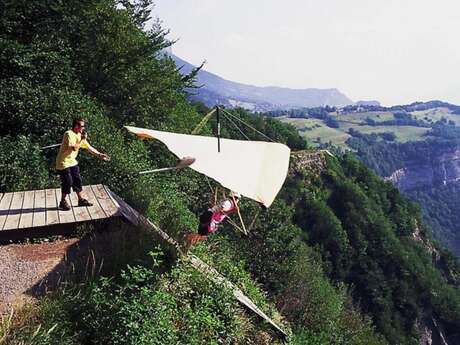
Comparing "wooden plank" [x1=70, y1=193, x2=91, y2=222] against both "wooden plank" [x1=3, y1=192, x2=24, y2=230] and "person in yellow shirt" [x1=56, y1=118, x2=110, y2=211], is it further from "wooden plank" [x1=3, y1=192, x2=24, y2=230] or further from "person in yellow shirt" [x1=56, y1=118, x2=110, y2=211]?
"wooden plank" [x1=3, y1=192, x2=24, y2=230]

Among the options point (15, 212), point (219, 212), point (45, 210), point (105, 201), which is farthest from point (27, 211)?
point (219, 212)

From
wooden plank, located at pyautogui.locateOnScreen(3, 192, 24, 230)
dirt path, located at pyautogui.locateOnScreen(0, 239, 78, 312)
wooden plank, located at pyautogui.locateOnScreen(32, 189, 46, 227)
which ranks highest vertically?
wooden plank, located at pyautogui.locateOnScreen(32, 189, 46, 227)

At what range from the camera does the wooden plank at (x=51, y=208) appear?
35.8 ft

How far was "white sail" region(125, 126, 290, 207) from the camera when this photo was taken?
420 inches

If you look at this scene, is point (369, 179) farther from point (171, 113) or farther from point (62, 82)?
point (62, 82)

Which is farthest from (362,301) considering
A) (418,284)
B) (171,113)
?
(171,113)

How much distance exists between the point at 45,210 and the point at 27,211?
0.43m

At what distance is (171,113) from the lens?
105ft

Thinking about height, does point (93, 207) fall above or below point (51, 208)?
above

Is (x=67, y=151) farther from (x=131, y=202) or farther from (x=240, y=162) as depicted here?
(x=131, y=202)

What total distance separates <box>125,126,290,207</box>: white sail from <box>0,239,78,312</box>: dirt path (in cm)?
374

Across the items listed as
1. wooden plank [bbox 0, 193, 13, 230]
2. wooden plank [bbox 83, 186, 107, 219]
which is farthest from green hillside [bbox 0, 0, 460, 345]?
wooden plank [bbox 0, 193, 13, 230]

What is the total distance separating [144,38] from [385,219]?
6413 centimetres

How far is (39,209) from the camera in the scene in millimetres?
11680
